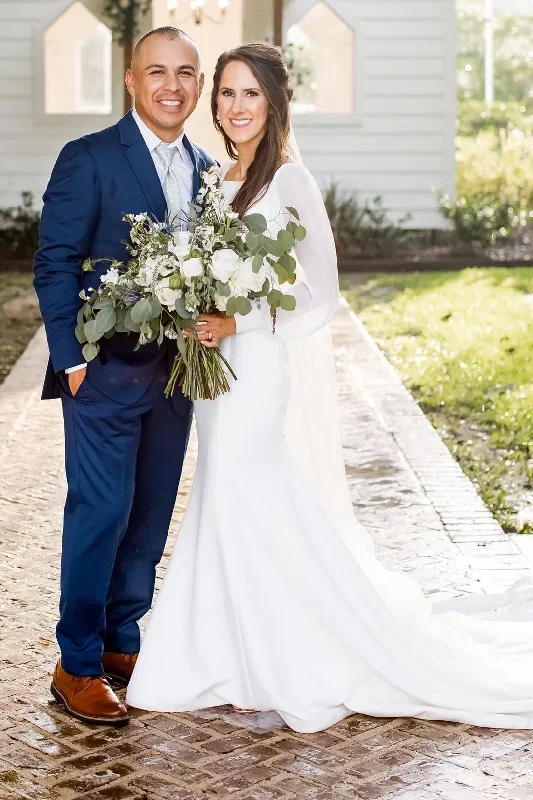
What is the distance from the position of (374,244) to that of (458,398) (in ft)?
31.3

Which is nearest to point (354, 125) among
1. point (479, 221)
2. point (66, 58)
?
point (479, 221)

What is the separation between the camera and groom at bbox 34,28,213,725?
14.1ft

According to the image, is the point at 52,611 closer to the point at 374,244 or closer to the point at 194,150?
the point at 194,150

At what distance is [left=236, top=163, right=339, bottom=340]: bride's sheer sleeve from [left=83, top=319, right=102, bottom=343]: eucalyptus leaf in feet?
1.65

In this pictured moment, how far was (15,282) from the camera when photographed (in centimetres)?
1678

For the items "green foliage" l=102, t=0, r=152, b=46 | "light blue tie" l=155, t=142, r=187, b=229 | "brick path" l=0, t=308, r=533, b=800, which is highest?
"green foliage" l=102, t=0, r=152, b=46

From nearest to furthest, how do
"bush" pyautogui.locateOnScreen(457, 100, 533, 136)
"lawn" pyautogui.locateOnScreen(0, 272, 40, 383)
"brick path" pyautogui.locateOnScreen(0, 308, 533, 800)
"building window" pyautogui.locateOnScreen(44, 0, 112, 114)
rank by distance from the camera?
"brick path" pyautogui.locateOnScreen(0, 308, 533, 800) < "lawn" pyautogui.locateOnScreen(0, 272, 40, 383) < "building window" pyautogui.locateOnScreen(44, 0, 112, 114) < "bush" pyautogui.locateOnScreen(457, 100, 533, 136)

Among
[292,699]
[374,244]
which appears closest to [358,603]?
[292,699]

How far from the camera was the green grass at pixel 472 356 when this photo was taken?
27.3ft

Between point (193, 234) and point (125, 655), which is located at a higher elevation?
point (193, 234)

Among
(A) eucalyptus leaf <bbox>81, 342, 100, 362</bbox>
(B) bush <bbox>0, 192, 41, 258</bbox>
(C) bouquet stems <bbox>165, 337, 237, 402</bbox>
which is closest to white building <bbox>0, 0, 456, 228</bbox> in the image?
(B) bush <bbox>0, 192, 41, 258</bbox>

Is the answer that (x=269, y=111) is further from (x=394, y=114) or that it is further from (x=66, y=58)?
(x=66, y=58)

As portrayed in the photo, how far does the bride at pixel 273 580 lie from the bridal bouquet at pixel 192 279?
0.17 meters

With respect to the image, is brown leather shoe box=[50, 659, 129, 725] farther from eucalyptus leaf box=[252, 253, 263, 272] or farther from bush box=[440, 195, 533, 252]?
bush box=[440, 195, 533, 252]
